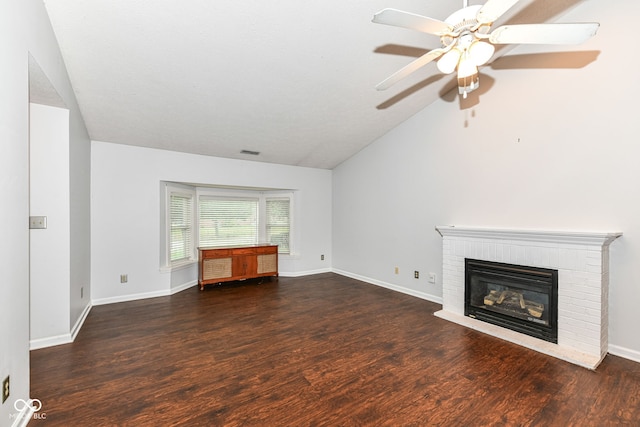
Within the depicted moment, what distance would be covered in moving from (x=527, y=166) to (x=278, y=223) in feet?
14.6

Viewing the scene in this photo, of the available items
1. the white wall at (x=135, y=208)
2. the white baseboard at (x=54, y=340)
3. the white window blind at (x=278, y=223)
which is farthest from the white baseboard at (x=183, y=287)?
the white window blind at (x=278, y=223)

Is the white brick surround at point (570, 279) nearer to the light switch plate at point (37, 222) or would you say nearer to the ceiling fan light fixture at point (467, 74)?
the ceiling fan light fixture at point (467, 74)

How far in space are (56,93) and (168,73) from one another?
947 millimetres

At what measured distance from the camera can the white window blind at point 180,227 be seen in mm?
4871

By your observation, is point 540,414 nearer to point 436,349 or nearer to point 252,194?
point 436,349

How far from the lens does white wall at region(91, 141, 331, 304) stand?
4.00 m

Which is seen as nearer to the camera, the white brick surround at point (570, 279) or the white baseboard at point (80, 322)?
the white brick surround at point (570, 279)

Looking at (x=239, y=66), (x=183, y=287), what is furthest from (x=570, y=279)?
(x=183, y=287)

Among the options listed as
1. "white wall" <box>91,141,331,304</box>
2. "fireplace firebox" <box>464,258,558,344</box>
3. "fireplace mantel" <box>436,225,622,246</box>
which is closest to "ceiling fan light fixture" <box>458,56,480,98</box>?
"fireplace mantel" <box>436,225,622,246</box>

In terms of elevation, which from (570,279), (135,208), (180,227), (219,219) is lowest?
(570,279)

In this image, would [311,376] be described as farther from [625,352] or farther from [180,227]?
[180,227]

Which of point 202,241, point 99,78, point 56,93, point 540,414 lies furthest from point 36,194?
point 540,414

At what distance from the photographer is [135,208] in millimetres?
4242

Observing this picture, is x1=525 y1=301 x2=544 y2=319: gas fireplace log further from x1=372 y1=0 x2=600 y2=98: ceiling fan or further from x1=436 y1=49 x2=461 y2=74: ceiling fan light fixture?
x1=436 y1=49 x2=461 y2=74: ceiling fan light fixture
